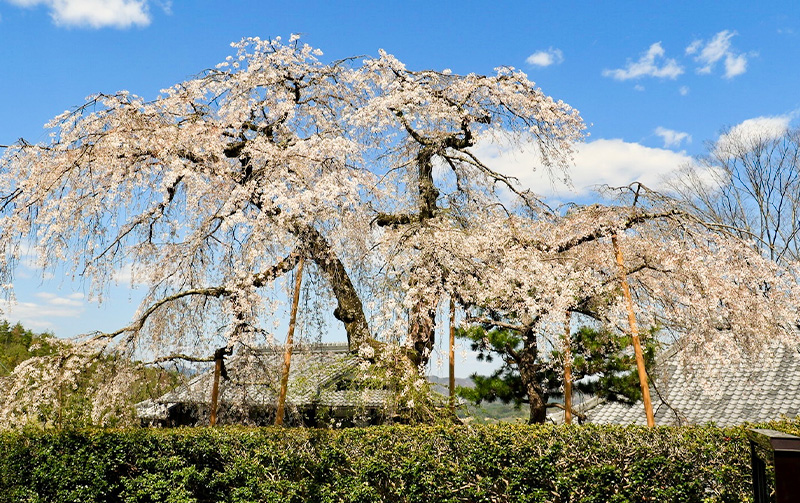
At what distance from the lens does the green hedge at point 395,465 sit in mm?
5109

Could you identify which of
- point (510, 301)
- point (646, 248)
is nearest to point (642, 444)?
point (510, 301)

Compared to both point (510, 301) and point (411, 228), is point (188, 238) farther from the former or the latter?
point (510, 301)

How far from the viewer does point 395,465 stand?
5676 mm

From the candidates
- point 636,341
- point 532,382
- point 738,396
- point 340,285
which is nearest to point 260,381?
point 340,285

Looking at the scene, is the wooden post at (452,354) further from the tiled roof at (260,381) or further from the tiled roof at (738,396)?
the tiled roof at (738,396)

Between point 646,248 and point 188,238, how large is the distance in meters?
6.26

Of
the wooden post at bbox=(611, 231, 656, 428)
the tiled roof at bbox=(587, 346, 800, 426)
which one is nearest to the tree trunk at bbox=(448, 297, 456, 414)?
the wooden post at bbox=(611, 231, 656, 428)

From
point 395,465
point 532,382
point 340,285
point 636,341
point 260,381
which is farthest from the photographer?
point 532,382

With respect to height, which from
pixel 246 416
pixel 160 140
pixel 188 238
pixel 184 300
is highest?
pixel 160 140

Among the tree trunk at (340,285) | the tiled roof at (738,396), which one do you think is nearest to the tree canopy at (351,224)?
the tree trunk at (340,285)

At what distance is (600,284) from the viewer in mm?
7988

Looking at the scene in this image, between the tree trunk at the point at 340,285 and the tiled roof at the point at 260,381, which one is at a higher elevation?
the tree trunk at the point at 340,285

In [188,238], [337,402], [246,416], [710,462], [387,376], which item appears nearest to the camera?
[710,462]

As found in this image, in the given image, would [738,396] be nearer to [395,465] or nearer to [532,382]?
[532,382]
